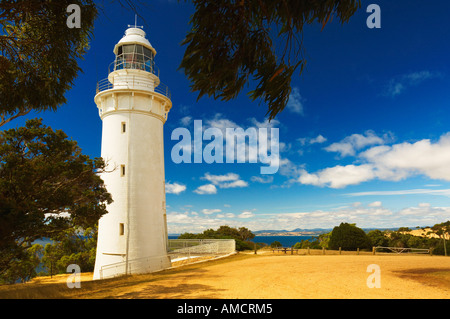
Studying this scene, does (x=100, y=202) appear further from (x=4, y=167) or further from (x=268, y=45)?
(x=268, y=45)

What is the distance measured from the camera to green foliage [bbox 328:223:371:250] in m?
25.4

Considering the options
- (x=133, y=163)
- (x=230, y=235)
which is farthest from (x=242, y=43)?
(x=230, y=235)

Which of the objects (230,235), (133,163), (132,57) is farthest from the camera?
(230,235)

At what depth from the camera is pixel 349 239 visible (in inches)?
1003

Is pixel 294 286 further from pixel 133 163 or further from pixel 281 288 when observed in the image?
pixel 133 163

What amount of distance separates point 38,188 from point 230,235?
31.1m

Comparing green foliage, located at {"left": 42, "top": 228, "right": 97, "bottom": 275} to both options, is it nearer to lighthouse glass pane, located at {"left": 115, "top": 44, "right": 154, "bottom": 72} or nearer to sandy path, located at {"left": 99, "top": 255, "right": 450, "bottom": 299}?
lighthouse glass pane, located at {"left": 115, "top": 44, "right": 154, "bottom": 72}

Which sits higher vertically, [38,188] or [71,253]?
[38,188]

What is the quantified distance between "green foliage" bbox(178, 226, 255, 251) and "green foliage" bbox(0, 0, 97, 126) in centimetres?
2394

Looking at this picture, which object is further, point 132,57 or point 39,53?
point 132,57

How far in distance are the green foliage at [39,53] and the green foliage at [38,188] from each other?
1036 millimetres

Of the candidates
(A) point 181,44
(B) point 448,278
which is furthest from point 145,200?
(B) point 448,278

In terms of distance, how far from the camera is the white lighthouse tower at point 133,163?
17.7 meters

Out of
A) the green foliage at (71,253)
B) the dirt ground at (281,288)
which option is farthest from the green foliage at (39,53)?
the green foliage at (71,253)
